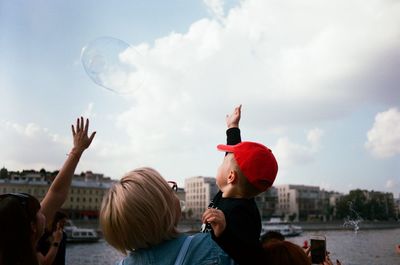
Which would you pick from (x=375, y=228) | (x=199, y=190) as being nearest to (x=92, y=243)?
(x=375, y=228)

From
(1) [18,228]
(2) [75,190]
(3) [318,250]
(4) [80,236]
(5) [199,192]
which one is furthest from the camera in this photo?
(5) [199,192]

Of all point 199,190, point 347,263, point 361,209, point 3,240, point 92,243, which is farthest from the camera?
point 199,190

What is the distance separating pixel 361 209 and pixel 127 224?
85853mm

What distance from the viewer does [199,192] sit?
11819cm

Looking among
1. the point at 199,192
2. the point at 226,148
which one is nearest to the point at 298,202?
the point at 199,192

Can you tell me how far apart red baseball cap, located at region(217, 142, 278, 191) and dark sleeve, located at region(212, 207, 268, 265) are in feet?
0.55

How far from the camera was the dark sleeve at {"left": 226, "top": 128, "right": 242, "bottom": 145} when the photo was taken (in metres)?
2.90

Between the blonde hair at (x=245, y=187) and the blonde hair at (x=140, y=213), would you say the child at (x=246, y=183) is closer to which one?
the blonde hair at (x=245, y=187)

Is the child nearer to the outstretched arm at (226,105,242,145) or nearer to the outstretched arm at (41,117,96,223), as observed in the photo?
the outstretched arm at (226,105,242,145)

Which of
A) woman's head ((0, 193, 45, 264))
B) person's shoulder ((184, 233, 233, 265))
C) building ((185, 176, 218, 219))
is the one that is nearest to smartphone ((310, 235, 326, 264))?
person's shoulder ((184, 233, 233, 265))

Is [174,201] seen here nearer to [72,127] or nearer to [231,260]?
[231,260]

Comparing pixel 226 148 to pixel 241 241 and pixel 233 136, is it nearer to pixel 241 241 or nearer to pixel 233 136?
pixel 241 241

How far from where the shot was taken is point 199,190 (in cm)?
11856

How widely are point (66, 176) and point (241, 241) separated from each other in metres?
1.54
